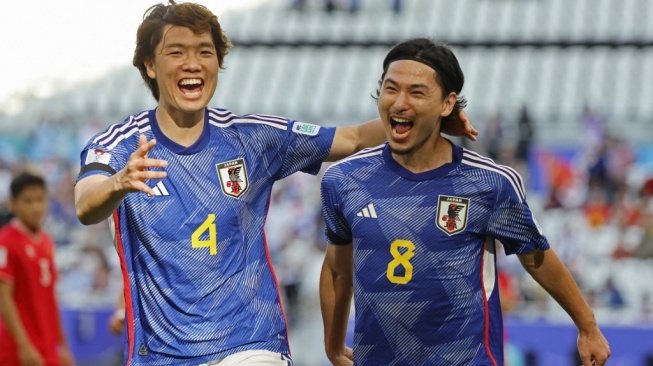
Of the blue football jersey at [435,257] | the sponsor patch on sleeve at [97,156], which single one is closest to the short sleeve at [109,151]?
the sponsor patch on sleeve at [97,156]

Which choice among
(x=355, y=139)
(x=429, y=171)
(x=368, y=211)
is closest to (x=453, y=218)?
(x=429, y=171)

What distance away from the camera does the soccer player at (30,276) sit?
8273mm

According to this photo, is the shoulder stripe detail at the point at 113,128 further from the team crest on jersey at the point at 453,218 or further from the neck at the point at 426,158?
the team crest on jersey at the point at 453,218

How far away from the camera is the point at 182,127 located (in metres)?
4.73

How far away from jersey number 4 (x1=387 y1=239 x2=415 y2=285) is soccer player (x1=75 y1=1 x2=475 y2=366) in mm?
521

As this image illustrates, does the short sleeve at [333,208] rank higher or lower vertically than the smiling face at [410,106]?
lower

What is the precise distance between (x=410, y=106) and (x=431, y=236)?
0.54 m

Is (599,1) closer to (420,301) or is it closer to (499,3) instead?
(499,3)

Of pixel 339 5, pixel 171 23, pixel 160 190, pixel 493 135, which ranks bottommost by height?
pixel 493 135

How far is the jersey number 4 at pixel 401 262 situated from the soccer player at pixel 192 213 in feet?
1.71

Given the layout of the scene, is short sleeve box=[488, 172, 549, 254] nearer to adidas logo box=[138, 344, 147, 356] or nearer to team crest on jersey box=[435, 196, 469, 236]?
team crest on jersey box=[435, 196, 469, 236]

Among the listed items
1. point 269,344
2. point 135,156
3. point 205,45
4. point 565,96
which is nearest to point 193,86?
point 205,45

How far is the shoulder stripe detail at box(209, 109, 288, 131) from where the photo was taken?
15.8 feet

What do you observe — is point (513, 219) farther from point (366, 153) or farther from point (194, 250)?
point (194, 250)
